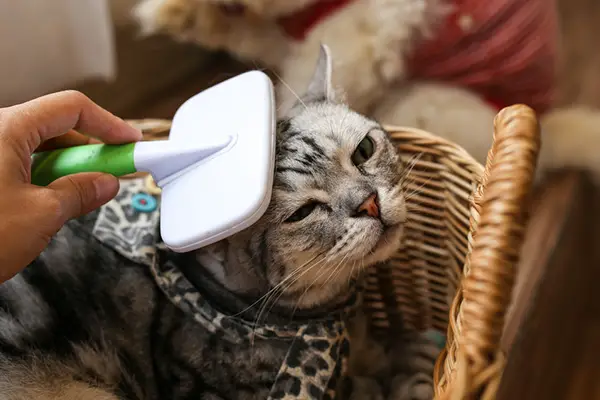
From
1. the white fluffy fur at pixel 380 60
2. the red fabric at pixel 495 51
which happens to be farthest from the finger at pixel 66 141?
the red fabric at pixel 495 51

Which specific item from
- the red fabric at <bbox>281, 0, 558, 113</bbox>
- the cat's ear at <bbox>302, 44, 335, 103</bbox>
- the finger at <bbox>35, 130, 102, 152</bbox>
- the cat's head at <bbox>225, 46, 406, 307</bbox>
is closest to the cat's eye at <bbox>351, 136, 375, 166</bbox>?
the cat's head at <bbox>225, 46, 406, 307</bbox>

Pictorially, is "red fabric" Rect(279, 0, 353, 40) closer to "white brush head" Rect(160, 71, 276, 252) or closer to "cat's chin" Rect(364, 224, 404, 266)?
"white brush head" Rect(160, 71, 276, 252)

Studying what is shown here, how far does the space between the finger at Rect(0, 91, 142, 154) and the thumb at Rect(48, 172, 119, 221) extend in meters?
0.06

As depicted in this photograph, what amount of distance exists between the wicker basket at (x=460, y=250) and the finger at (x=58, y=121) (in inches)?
8.4

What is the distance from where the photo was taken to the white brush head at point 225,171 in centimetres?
71

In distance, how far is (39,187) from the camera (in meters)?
0.69

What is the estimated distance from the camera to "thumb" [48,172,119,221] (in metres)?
0.71

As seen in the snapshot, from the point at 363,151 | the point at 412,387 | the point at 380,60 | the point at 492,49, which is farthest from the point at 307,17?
the point at 412,387

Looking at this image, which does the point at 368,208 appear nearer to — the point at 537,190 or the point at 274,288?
the point at 274,288

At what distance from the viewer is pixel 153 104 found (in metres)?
1.78

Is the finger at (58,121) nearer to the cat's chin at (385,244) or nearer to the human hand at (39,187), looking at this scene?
the human hand at (39,187)

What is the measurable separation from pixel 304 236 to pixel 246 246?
0.29 ft

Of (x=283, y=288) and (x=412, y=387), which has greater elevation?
(x=283, y=288)

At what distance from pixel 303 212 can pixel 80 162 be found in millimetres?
302
